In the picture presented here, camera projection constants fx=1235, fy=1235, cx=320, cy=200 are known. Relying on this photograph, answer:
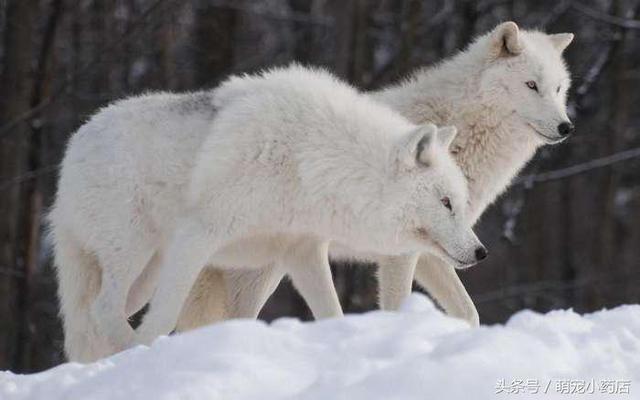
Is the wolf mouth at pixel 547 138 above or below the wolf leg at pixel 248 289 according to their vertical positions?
above

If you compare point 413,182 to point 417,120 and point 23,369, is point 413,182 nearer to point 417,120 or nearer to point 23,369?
point 417,120

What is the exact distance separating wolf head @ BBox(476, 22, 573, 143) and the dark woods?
3420mm

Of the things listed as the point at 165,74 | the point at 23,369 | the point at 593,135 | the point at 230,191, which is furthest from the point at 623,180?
the point at 230,191

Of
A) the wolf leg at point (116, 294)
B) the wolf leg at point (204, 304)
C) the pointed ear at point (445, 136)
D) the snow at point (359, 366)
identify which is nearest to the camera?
the snow at point (359, 366)

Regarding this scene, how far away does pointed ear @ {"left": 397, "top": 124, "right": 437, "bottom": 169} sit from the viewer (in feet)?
23.1

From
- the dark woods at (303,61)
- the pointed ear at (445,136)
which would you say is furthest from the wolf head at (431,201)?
the dark woods at (303,61)

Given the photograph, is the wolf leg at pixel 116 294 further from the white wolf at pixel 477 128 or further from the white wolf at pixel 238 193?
the white wolf at pixel 477 128

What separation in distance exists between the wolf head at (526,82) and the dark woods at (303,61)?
135 inches

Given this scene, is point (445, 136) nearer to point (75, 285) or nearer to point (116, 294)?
point (116, 294)

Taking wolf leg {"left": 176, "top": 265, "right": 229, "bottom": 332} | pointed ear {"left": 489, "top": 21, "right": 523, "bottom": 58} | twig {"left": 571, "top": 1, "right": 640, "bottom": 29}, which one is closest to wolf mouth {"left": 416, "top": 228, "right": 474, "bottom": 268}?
wolf leg {"left": 176, "top": 265, "right": 229, "bottom": 332}

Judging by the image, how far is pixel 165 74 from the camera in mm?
18844

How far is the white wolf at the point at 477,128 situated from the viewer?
8.27 m

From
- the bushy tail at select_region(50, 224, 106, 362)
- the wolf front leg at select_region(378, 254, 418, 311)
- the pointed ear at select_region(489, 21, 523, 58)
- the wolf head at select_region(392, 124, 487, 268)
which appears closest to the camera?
the wolf head at select_region(392, 124, 487, 268)

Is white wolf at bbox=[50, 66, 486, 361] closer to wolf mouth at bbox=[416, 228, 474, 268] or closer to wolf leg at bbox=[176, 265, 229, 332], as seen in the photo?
wolf mouth at bbox=[416, 228, 474, 268]
